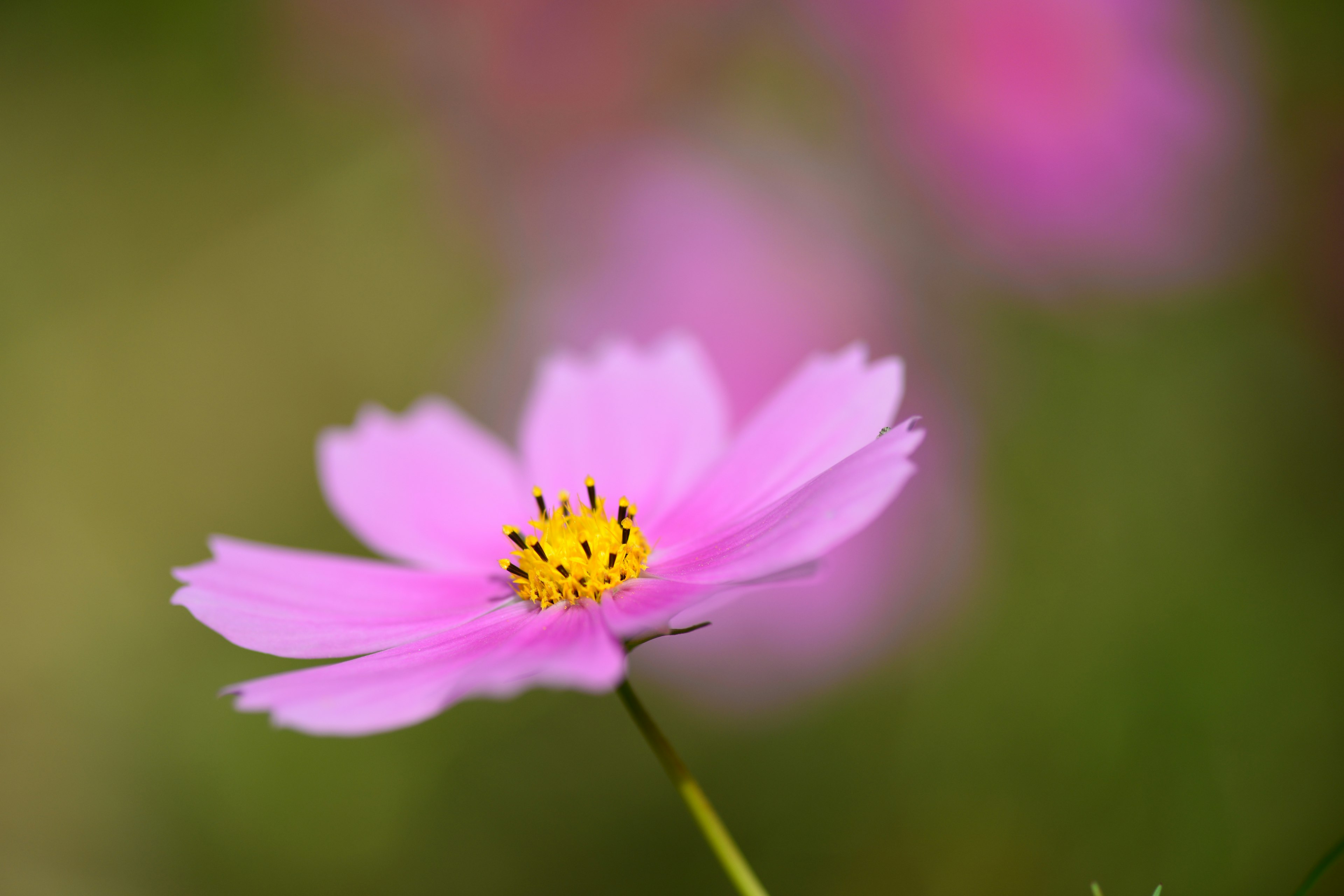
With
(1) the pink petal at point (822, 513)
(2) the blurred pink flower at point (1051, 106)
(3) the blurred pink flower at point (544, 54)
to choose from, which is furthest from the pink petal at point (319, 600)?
(3) the blurred pink flower at point (544, 54)

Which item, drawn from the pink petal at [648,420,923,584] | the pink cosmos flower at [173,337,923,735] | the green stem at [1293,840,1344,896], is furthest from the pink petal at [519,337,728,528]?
the green stem at [1293,840,1344,896]

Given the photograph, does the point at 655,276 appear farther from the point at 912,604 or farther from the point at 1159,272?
the point at 1159,272

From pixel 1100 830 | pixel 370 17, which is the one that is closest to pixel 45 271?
pixel 370 17

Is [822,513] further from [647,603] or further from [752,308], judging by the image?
[752,308]

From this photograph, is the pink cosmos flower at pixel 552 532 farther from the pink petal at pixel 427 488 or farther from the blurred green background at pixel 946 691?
the blurred green background at pixel 946 691

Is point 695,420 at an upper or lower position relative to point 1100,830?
upper
